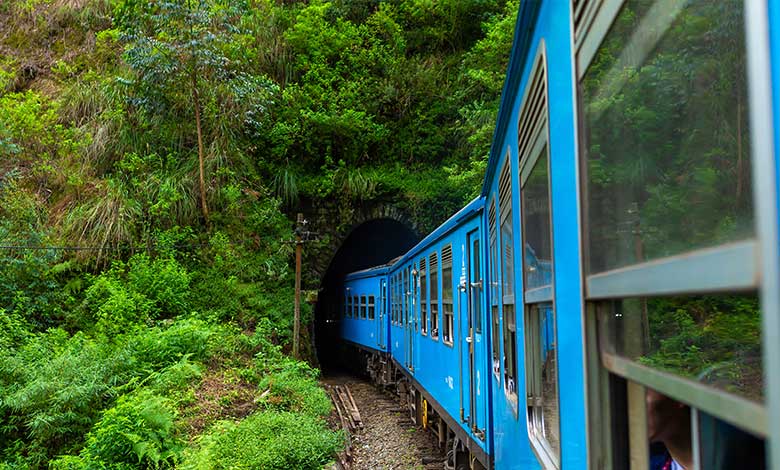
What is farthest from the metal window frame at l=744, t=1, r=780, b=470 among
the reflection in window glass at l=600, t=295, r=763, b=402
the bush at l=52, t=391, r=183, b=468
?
the bush at l=52, t=391, r=183, b=468

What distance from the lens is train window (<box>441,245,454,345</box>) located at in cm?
705

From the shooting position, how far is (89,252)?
1368 centimetres

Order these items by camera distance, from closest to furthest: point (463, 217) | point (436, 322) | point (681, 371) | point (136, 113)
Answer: point (681, 371) → point (463, 217) → point (436, 322) → point (136, 113)

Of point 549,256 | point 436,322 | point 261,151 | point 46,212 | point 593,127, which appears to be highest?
point 261,151

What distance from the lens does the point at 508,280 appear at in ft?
11.4

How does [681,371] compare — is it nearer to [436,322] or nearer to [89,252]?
[436,322]

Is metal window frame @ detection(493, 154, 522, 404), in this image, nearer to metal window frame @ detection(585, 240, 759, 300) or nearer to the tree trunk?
metal window frame @ detection(585, 240, 759, 300)

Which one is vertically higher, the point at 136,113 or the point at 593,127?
the point at 136,113

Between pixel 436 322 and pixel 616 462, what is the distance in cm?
678

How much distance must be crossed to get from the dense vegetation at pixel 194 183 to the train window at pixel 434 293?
1.86m

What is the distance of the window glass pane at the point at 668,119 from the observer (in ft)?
3.58

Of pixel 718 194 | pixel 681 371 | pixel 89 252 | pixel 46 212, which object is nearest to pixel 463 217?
pixel 681 371

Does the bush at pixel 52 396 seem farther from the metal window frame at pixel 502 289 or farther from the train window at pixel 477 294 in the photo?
the metal window frame at pixel 502 289

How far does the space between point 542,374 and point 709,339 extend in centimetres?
83
